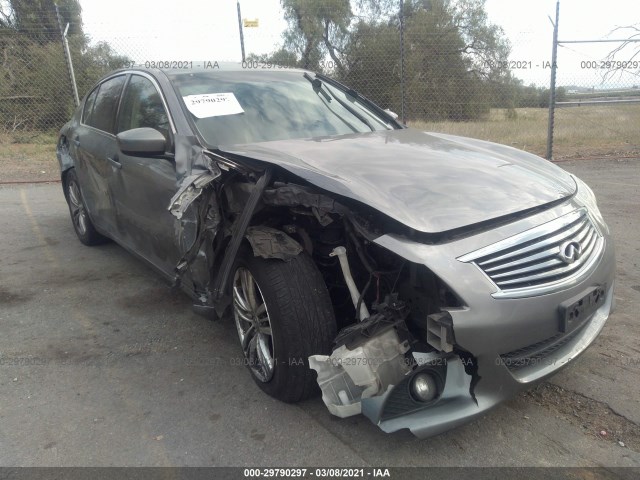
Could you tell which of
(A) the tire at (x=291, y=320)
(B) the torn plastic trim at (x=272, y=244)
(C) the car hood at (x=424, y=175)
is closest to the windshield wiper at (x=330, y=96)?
(C) the car hood at (x=424, y=175)

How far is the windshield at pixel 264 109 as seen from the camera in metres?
3.24

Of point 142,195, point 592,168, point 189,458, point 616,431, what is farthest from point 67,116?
point 616,431

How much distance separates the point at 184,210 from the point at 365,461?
59.5 inches

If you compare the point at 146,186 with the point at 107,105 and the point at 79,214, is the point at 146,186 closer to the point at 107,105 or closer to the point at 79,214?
the point at 107,105

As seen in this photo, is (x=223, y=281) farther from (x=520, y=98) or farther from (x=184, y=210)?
(x=520, y=98)

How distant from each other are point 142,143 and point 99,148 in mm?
1500

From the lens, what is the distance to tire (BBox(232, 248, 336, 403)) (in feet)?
7.69

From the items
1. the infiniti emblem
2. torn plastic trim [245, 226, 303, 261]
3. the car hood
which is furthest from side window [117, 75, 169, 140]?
the infiniti emblem

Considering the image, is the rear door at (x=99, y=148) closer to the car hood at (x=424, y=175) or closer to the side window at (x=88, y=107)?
the side window at (x=88, y=107)

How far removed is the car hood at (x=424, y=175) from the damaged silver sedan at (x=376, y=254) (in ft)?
0.04

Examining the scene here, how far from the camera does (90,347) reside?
3.36m

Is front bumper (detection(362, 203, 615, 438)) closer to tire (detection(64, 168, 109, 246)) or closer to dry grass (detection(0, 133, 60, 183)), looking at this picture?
tire (detection(64, 168, 109, 246))

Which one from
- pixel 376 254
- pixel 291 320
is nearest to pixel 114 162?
pixel 291 320

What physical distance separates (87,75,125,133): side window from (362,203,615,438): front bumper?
10.3 ft
